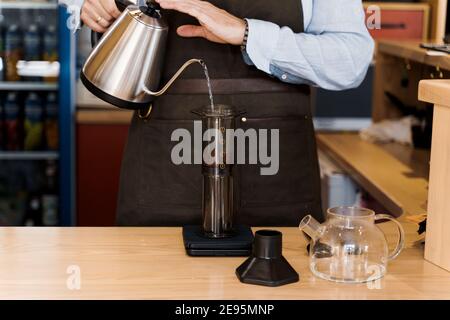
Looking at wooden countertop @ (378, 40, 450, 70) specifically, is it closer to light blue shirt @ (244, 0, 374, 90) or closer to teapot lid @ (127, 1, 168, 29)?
light blue shirt @ (244, 0, 374, 90)

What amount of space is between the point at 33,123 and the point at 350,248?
10.7 feet

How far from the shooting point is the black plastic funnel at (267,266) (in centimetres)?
139

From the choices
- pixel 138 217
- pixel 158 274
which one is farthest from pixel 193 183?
pixel 158 274

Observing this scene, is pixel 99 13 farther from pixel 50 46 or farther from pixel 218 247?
pixel 50 46

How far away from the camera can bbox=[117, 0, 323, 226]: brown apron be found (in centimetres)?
200

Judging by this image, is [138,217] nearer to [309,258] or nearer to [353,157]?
[309,258]

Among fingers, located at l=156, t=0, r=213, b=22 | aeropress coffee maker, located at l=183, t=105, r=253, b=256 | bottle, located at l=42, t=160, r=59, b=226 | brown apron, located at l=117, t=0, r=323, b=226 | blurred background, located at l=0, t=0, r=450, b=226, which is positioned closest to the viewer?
aeropress coffee maker, located at l=183, t=105, r=253, b=256

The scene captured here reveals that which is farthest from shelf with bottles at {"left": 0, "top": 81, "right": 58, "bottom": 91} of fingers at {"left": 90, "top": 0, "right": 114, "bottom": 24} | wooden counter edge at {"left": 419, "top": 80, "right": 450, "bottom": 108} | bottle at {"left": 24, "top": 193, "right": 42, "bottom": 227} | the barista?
wooden counter edge at {"left": 419, "top": 80, "right": 450, "bottom": 108}

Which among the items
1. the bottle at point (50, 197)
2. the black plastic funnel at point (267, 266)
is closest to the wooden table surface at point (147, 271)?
the black plastic funnel at point (267, 266)

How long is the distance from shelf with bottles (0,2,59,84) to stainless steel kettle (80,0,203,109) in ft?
8.55

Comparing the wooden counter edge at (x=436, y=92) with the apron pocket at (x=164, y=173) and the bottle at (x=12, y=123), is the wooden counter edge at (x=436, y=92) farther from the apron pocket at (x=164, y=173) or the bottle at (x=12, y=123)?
the bottle at (x=12, y=123)

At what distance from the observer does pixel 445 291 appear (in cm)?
139

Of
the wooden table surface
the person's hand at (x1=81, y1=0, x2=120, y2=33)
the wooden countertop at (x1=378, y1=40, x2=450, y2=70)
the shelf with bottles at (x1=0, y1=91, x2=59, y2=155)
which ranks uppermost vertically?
the person's hand at (x1=81, y1=0, x2=120, y2=33)

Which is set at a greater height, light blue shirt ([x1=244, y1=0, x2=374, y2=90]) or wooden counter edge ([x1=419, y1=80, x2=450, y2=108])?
light blue shirt ([x1=244, y1=0, x2=374, y2=90])
